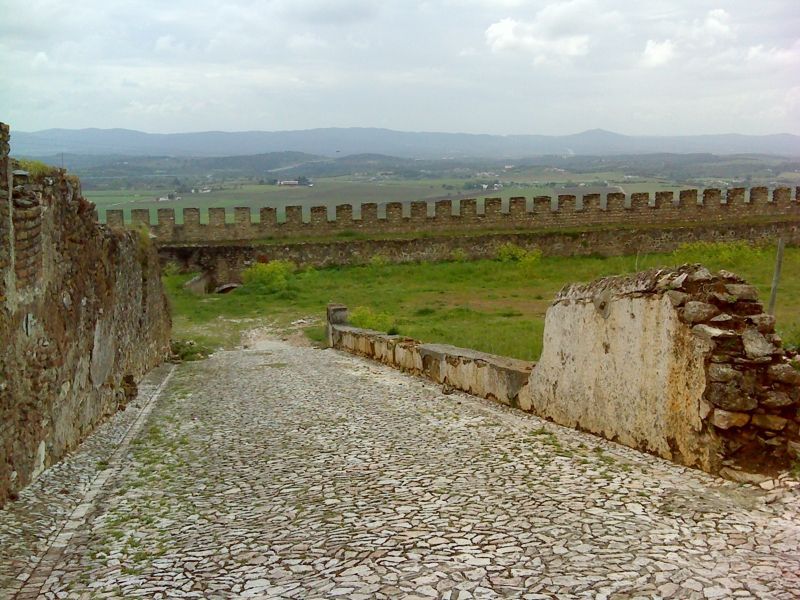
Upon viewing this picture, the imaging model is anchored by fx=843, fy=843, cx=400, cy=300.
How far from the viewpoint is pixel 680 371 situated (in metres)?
5.77

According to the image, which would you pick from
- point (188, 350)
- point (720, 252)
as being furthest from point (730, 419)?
point (720, 252)

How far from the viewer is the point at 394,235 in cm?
2991

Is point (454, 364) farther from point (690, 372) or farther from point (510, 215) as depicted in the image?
point (510, 215)

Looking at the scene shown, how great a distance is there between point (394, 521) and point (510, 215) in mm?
26274

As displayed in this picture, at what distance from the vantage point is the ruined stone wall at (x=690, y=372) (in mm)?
5406

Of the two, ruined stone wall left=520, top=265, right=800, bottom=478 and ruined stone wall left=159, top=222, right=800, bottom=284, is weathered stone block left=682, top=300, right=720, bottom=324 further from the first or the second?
ruined stone wall left=159, top=222, right=800, bottom=284

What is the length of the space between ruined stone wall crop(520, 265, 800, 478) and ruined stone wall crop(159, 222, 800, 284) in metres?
21.5

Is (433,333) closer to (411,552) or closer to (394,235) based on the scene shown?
(411,552)

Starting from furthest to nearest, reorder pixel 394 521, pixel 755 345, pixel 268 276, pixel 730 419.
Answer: pixel 268 276 < pixel 755 345 < pixel 730 419 < pixel 394 521

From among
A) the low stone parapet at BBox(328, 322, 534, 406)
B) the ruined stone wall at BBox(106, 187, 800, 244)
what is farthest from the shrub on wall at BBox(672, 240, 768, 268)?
the low stone parapet at BBox(328, 322, 534, 406)

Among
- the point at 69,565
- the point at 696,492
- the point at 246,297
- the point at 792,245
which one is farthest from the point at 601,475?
the point at 792,245

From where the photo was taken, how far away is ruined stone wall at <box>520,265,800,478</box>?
17.7ft

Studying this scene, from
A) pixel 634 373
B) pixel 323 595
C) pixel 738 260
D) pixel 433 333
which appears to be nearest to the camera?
pixel 323 595

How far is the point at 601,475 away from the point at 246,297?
19316 millimetres
